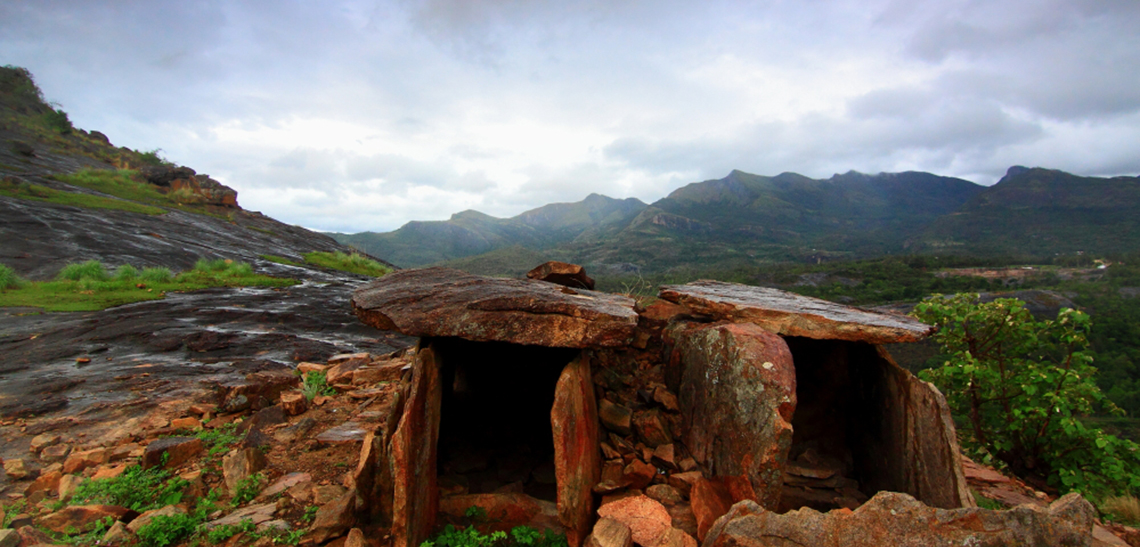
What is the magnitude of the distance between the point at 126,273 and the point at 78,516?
11.5 m

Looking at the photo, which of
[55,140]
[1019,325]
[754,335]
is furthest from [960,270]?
[55,140]

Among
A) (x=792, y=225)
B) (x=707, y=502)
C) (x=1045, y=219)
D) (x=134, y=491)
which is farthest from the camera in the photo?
(x=792, y=225)

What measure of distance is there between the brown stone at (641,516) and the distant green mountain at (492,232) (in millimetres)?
56388

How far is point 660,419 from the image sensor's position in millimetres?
4629

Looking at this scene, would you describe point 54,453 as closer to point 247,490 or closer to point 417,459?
point 247,490

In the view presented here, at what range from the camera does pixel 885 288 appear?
148ft

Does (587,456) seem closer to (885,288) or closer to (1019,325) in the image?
(1019,325)

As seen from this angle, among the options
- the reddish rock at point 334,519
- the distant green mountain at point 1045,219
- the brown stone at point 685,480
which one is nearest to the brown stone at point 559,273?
the brown stone at point 685,480

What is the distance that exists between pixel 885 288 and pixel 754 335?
50944 millimetres

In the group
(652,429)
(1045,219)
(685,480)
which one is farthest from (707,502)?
(1045,219)

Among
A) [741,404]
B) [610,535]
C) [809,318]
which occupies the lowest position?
[610,535]

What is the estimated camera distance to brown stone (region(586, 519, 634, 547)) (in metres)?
3.33

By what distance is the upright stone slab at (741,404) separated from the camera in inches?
132

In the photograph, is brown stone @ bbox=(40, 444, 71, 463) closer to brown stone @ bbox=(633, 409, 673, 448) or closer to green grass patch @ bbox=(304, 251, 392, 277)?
brown stone @ bbox=(633, 409, 673, 448)
